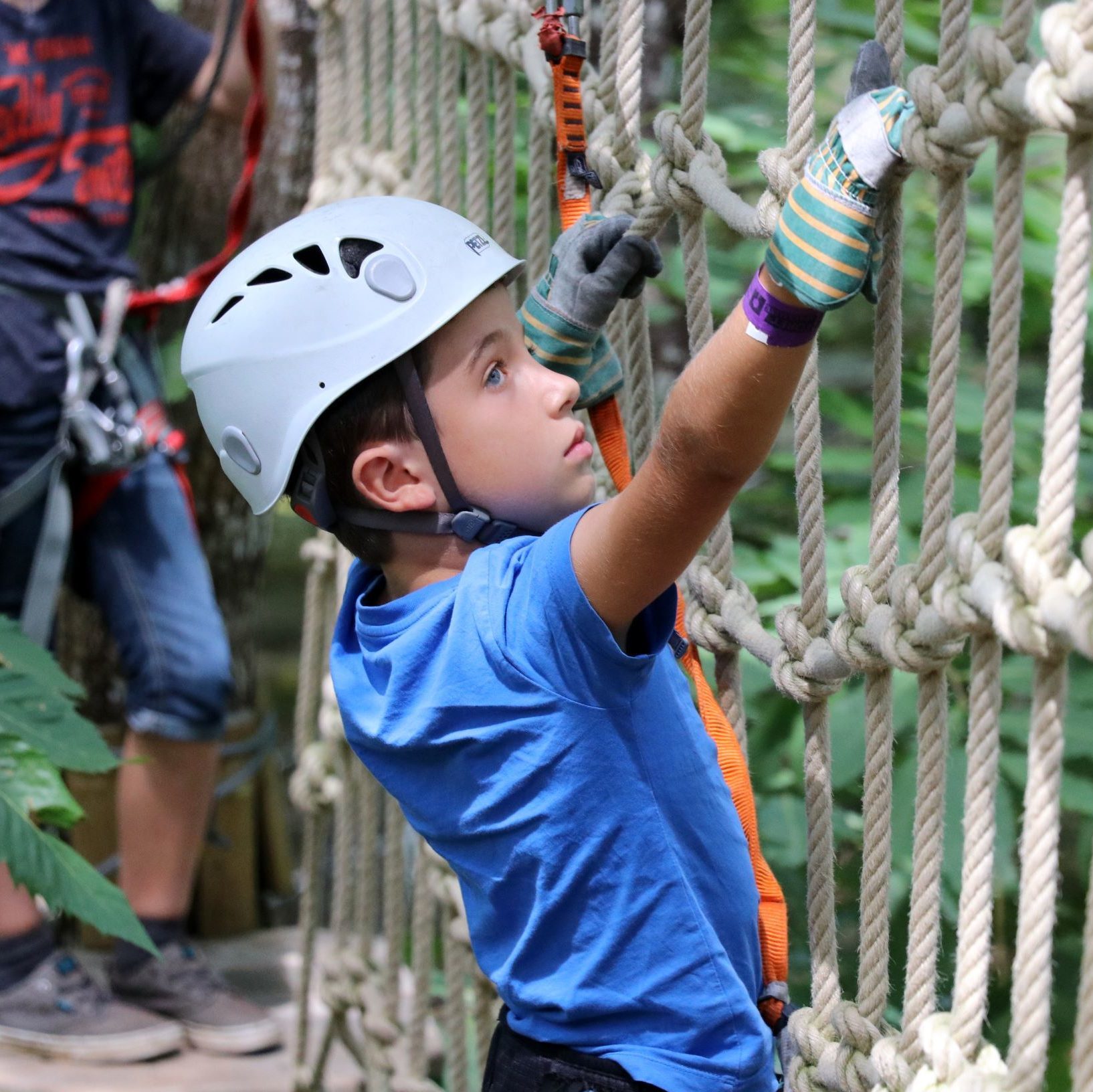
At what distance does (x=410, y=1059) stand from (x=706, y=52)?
160cm

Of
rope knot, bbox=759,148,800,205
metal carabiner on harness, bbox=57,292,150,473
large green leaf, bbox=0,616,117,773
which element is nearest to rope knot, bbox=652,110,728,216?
rope knot, bbox=759,148,800,205

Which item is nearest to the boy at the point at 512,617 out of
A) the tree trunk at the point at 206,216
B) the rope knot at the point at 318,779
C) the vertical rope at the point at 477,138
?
the vertical rope at the point at 477,138

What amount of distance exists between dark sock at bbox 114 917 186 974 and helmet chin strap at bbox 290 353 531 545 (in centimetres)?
152

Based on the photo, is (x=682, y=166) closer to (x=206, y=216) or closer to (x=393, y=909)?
(x=393, y=909)

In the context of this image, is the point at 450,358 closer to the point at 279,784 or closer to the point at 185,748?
the point at 185,748

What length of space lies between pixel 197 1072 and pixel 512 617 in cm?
168

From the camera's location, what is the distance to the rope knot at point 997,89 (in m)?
1.05

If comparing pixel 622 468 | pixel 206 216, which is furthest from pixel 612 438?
pixel 206 216

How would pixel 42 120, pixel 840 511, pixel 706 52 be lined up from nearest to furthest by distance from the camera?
pixel 706 52 < pixel 840 511 < pixel 42 120

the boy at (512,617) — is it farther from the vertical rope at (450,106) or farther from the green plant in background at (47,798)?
the vertical rope at (450,106)

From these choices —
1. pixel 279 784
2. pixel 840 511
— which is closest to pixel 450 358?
pixel 840 511

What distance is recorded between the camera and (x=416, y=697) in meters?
1.30

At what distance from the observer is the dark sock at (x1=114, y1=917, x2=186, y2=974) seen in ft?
8.73

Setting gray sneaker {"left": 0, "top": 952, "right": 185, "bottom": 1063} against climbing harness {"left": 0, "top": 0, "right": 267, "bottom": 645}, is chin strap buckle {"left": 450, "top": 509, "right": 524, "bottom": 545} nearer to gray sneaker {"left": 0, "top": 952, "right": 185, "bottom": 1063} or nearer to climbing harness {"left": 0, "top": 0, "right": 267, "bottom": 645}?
climbing harness {"left": 0, "top": 0, "right": 267, "bottom": 645}
